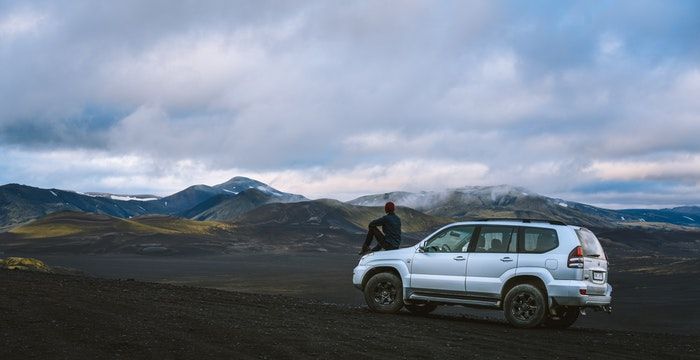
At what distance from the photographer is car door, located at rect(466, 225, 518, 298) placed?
1414 cm

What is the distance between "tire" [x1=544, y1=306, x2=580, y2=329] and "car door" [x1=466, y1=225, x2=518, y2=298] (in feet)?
4.39

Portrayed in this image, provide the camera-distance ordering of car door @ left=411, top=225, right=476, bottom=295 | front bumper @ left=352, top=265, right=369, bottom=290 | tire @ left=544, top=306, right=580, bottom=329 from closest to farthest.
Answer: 1. tire @ left=544, top=306, right=580, bottom=329
2. car door @ left=411, top=225, right=476, bottom=295
3. front bumper @ left=352, top=265, right=369, bottom=290

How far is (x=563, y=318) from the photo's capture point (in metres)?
14.5

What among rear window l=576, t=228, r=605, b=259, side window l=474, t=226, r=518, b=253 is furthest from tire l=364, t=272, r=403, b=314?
rear window l=576, t=228, r=605, b=259

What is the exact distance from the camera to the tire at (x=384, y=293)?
15469 millimetres

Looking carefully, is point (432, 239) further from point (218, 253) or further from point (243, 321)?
point (218, 253)

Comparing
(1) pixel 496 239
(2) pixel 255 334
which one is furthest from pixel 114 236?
(2) pixel 255 334

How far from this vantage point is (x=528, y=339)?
12156 mm

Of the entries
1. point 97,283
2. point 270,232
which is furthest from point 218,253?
point 97,283

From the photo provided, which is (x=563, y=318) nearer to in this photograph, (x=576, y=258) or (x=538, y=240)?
(x=576, y=258)

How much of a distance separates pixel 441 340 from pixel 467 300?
3111 millimetres

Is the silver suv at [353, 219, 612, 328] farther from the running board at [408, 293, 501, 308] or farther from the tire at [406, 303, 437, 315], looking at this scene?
the tire at [406, 303, 437, 315]

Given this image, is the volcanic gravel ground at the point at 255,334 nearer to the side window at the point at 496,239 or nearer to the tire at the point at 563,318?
the tire at the point at 563,318

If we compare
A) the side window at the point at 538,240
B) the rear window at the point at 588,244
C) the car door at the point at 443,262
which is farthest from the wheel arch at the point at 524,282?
the rear window at the point at 588,244
